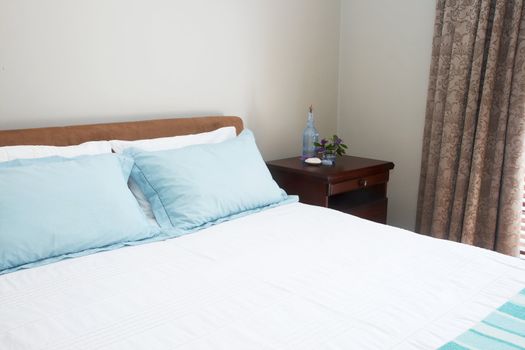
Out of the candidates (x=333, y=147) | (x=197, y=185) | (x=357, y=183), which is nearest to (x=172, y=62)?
(x=197, y=185)

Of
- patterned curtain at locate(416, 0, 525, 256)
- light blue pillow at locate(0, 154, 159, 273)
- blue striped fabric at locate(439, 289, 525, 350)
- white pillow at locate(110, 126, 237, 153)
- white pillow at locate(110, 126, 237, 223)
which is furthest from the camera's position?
patterned curtain at locate(416, 0, 525, 256)

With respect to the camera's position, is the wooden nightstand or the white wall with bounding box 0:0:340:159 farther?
the wooden nightstand

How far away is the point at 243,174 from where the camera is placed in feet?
6.99

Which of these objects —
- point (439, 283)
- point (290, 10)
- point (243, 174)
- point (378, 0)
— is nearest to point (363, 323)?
point (439, 283)

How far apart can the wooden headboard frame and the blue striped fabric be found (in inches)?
66.3

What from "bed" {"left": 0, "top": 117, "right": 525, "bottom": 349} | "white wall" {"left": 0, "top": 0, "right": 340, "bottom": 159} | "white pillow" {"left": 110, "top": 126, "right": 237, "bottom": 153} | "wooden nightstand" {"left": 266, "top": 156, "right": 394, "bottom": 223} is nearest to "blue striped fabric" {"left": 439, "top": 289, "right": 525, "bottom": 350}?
"bed" {"left": 0, "top": 117, "right": 525, "bottom": 349}

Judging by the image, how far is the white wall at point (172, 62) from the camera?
2.04 metres

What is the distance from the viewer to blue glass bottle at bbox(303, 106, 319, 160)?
2879 mm

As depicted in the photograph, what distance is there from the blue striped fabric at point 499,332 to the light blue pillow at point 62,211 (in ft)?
3.84

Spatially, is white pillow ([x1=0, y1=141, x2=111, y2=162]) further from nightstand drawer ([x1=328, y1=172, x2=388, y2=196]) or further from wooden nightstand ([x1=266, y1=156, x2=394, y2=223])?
nightstand drawer ([x1=328, y1=172, x2=388, y2=196])

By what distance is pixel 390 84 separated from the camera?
3166mm

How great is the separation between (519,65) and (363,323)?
1.93 metres

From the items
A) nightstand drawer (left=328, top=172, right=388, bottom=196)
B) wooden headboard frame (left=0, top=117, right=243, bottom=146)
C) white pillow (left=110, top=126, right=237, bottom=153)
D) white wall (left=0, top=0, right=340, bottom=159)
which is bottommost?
nightstand drawer (left=328, top=172, right=388, bottom=196)

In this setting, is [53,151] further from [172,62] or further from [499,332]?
[499,332]
